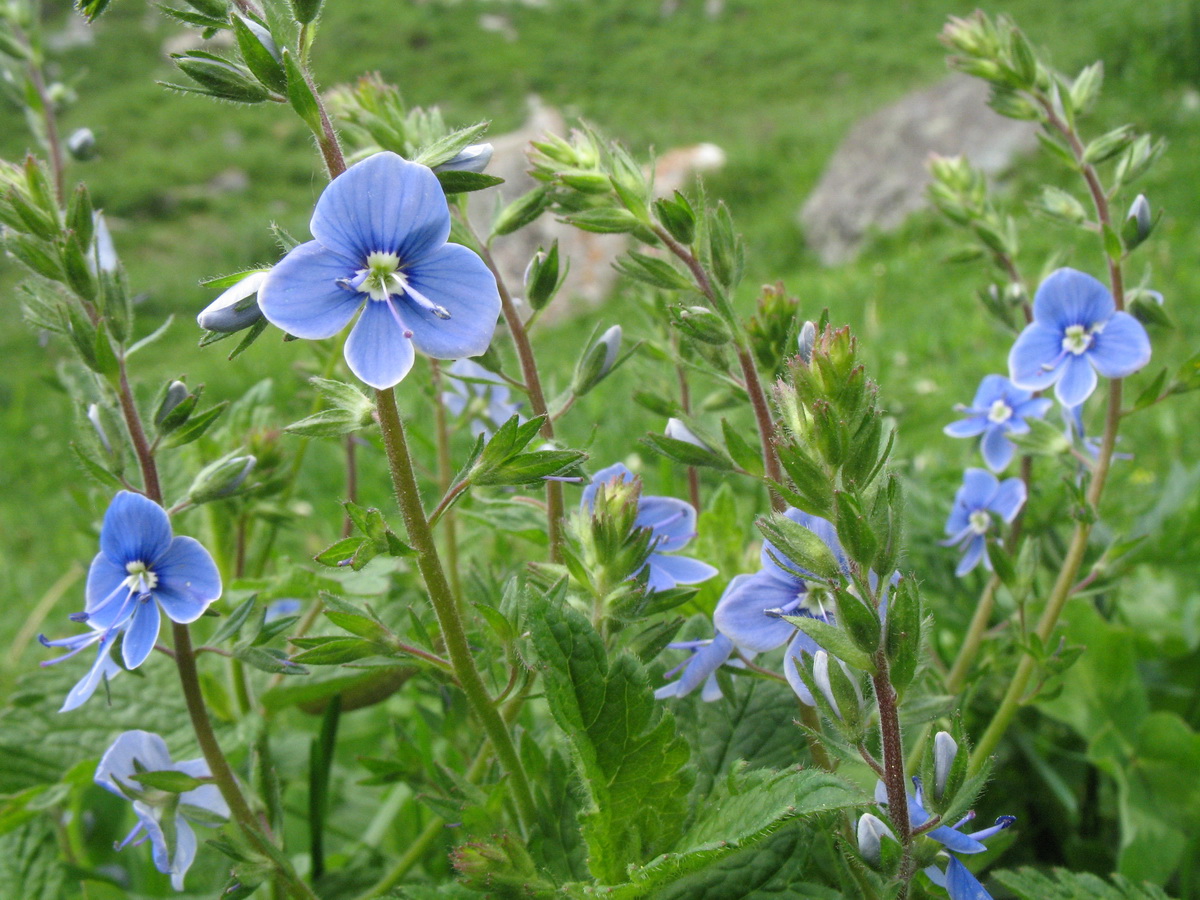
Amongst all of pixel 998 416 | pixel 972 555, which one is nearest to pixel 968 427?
pixel 998 416

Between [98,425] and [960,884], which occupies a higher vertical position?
[98,425]

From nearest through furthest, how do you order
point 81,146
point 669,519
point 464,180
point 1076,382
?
point 464,180
point 669,519
point 1076,382
point 81,146

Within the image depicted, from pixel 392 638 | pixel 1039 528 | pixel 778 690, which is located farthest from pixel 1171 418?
pixel 392 638

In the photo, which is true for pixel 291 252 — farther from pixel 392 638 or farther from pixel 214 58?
pixel 392 638

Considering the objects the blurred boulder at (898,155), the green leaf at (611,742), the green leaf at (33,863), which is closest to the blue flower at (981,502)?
the green leaf at (611,742)

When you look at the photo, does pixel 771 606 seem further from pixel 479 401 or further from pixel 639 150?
pixel 639 150

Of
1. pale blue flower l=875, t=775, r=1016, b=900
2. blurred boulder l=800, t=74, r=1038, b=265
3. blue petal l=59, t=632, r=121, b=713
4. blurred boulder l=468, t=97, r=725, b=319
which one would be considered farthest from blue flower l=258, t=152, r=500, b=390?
blurred boulder l=468, t=97, r=725, b=319
